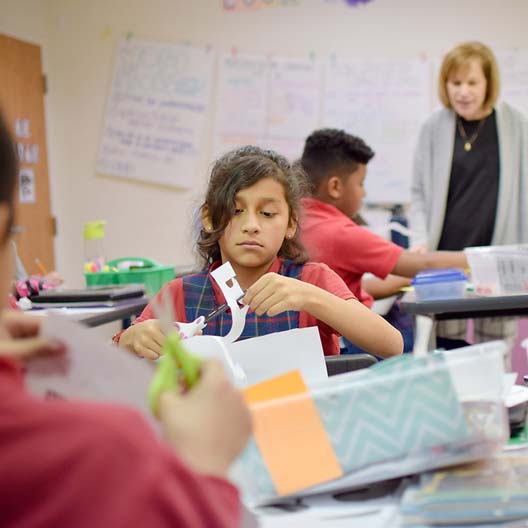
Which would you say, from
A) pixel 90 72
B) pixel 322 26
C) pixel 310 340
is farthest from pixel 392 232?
pixel 310 340

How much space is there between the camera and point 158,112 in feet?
16.0

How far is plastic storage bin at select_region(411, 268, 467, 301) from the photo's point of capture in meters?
2.14

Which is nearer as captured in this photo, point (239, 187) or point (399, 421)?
point (399, 421)

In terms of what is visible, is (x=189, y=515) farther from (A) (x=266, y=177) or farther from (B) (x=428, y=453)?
(A) (x=266, y=177)

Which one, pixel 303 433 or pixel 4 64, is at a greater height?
pixel 4 64

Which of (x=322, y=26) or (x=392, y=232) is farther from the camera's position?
(x=322, y=26)

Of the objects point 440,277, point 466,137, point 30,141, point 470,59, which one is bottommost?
point 440,277

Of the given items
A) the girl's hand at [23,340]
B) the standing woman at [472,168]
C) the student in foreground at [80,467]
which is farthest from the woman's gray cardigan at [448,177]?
the student in foreground at [80,467]

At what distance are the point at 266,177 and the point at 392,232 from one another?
85.7 inches

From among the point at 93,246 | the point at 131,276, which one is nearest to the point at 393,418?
the point at 131,276

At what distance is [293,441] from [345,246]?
1.68 metres

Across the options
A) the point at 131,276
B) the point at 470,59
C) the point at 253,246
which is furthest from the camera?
the point at 470,59

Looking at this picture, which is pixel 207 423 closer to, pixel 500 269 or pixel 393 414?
pixel 393 414

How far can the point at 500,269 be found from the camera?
2.17m
